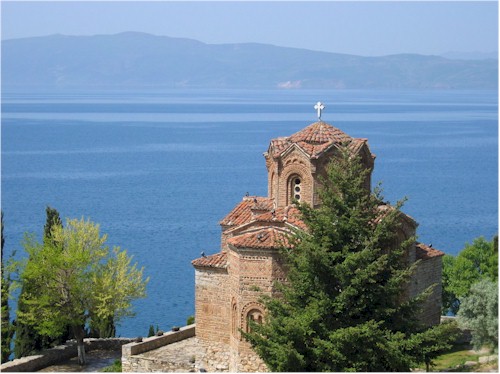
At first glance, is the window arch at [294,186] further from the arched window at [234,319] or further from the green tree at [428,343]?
the green tree at [428,343]

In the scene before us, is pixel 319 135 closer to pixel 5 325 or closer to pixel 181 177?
pixel 5 325

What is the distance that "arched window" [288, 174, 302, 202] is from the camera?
26547mm

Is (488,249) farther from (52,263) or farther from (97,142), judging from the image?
(97,142)

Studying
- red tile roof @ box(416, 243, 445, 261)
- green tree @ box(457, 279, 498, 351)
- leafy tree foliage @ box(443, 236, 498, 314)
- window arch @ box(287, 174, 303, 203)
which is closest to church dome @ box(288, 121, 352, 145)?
window arch @ box(287, 174, 303, 203)

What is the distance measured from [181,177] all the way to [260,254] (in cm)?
6433

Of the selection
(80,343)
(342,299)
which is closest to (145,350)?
(80,343)

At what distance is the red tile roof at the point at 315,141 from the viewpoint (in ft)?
85.6

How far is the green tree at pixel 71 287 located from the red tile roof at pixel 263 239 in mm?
5434

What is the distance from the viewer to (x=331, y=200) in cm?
2289

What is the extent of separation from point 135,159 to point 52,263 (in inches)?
2976

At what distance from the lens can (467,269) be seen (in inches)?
1315

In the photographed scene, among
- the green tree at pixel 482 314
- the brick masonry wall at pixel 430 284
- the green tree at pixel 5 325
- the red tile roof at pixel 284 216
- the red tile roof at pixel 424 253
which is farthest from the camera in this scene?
the green tree at pixel 5 325

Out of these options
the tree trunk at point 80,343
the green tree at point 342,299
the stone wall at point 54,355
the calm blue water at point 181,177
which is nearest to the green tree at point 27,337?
the stone wall at point 54,355

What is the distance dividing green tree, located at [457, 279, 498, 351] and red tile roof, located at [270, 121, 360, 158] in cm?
494
